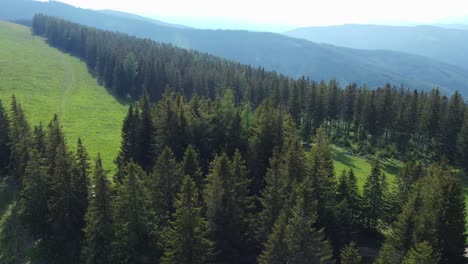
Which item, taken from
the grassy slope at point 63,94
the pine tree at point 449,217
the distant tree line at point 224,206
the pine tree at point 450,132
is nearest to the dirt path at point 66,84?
the grassy slope at point 63,94

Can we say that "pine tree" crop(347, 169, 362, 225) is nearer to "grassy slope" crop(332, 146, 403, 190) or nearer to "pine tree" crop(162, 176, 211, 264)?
"pine tree" crop(162, 176, 211, 264)

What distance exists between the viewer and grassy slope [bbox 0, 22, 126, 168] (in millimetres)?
87812

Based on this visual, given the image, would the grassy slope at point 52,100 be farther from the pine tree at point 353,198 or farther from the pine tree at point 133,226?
the pine tree at point 353,198

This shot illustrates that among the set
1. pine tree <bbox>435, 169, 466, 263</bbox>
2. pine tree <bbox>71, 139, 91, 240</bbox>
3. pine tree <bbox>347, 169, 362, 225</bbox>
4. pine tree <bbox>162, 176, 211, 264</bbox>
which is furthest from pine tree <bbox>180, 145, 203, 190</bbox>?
pine tree <bbox>435, 169, 466, 263</bbox>

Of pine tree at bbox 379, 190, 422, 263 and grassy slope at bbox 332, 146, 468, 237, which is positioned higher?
pine tree at bbox 379, 190, 422, 263

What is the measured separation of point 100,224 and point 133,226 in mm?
3191

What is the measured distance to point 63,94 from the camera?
125 metres

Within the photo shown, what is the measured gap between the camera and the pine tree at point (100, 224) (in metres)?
36.9

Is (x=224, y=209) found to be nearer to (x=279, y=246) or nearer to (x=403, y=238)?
(x=279, y=246)

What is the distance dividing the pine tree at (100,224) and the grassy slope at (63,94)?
102 feet

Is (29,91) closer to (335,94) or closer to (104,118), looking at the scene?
(104,118)

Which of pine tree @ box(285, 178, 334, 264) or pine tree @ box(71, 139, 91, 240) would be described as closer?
pine tree @ box(285, 178, 334, 264)

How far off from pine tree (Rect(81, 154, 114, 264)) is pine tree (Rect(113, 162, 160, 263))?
28.5 inches

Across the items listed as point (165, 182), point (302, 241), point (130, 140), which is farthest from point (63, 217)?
point (302, 241)
